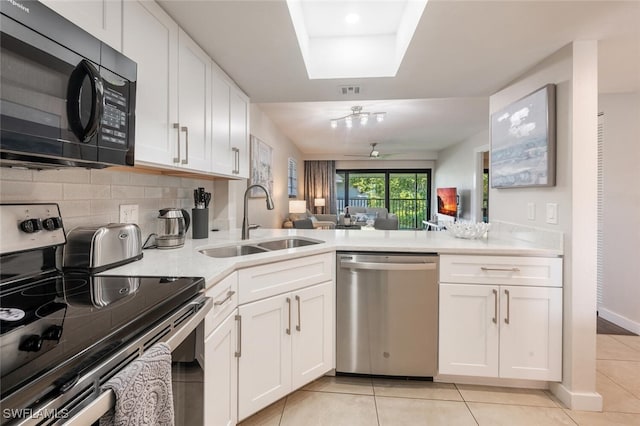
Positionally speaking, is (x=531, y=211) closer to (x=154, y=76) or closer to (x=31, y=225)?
(x=154, y=76)

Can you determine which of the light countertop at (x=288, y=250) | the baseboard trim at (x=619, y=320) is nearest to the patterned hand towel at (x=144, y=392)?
the light countertop at (x=288, y=250)

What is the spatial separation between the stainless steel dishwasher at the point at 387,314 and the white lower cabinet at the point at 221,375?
755mm

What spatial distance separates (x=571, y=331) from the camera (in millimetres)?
1730

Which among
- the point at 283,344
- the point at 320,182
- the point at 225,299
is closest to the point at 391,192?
the point at 320,182

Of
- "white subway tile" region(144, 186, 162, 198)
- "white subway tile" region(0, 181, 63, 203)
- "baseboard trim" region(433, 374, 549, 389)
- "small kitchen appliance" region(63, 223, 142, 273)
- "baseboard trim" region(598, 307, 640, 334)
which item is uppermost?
"white subway tile" region(144, 186, 162, 198)

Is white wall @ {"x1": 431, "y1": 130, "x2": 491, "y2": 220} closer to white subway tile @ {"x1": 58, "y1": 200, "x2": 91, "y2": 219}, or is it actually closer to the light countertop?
the light countertop

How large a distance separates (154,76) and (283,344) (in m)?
1.48

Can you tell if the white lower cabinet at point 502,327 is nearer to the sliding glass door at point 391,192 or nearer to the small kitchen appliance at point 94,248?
the small kitchen appliance at point 94,248

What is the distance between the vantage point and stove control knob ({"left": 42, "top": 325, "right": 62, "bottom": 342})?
0.60 metres

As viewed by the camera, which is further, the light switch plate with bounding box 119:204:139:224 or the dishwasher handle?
the dishwasher handle

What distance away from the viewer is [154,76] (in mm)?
1308

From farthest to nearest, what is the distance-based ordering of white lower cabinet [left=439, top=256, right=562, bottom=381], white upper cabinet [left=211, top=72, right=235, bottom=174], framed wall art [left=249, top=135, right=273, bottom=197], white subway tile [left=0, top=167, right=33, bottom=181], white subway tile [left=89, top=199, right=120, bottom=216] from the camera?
framed wall art [left=249, top=135, right=273, bottom=197]
white upper cabinet [left=211, top=72, right=235, bottom=174]
white lower cabinet [left=439, top=256, right=562, bottom=381]
white subway tile [left=89, top=199, right=120, bottom=216]
white subway tile [left=0, top=167, right=33, bottom=181]

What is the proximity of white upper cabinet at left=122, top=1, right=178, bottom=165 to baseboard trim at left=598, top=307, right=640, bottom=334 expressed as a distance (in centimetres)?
406

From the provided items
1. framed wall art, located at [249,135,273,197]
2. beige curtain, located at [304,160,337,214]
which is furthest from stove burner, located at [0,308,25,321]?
beige curtain, located at [304,160,337,214]
